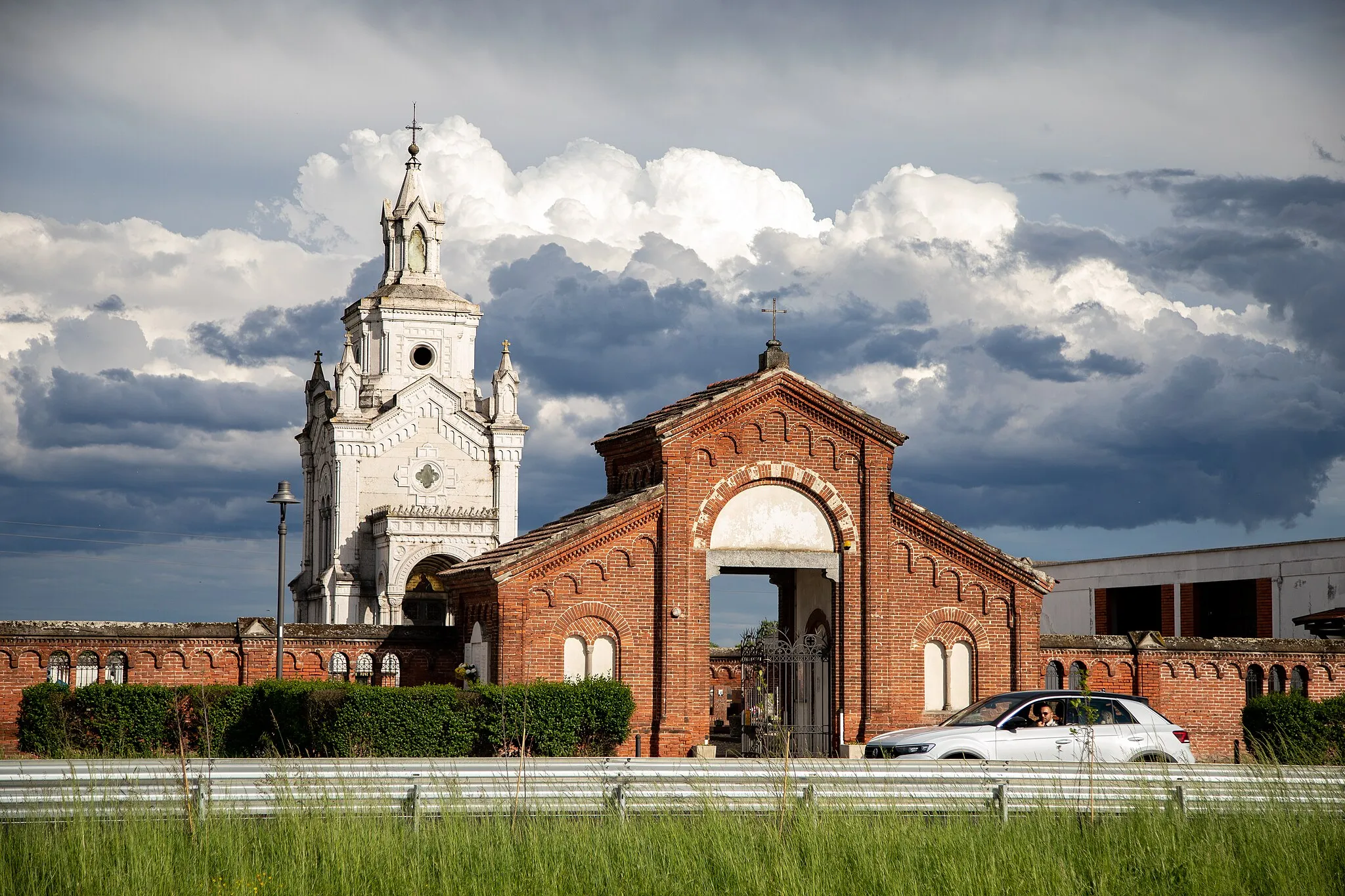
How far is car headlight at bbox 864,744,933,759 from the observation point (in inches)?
809

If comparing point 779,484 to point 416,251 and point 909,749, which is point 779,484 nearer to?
point 909,749

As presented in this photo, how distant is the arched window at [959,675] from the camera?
28.5 m

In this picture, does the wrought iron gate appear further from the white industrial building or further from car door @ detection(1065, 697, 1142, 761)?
the white industrial building

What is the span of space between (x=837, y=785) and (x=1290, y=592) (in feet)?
113

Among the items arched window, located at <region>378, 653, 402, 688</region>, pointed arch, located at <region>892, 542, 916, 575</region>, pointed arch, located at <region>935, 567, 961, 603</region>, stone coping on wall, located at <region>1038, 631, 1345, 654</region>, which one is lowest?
arched window, located at <region>378, 653, 402, 688</region>

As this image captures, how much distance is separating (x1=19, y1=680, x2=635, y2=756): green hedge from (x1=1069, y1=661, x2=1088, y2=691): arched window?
10.2 m

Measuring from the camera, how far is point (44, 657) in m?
26.5

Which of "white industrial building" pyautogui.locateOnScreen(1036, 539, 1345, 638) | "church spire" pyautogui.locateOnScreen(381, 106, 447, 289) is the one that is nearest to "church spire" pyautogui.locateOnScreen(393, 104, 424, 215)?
"church spire" pyautogui.locateOnScreen(381, 106, 447, 289)

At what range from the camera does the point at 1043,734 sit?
21.1 metres

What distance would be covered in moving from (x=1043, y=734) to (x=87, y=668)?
651 inches

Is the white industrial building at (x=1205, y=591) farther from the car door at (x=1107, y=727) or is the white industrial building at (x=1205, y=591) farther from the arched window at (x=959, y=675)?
the car door at (x=1107, y=727)

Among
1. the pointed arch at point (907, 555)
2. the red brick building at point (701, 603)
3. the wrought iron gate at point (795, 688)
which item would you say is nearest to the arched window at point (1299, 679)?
the red brick building at point (701, 603)

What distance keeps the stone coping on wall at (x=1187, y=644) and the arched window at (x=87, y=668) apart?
1781 centimetres

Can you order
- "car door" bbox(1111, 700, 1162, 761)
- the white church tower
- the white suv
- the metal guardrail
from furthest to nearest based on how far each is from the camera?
1. the white church tower
2. "car door" bbox(1111, 700, 1162, 761)
3. the white suv
4. the metal guardrail
